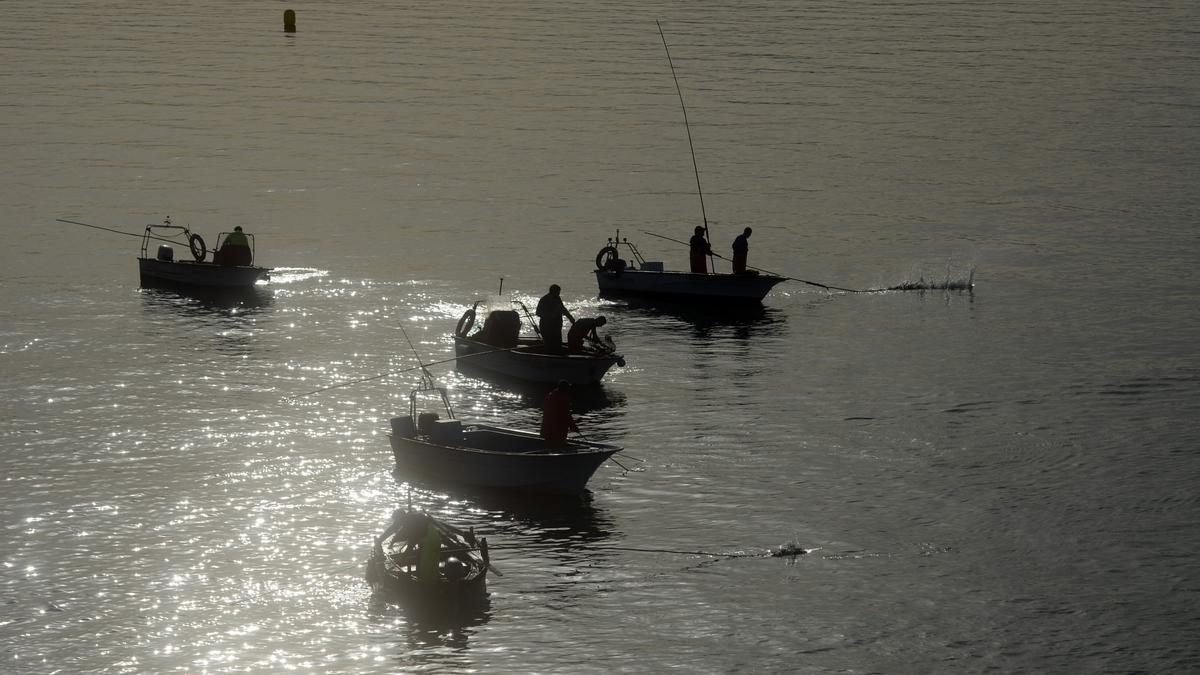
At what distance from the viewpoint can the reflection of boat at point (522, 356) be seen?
37.8 metres

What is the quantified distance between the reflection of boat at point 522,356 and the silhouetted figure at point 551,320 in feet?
0.70

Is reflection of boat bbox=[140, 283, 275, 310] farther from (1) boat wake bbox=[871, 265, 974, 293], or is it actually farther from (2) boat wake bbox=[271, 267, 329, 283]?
(1) boat wake bbox=[871, 265, 974, 293]

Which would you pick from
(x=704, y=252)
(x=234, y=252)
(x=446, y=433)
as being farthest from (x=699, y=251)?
(x=446, y=433)

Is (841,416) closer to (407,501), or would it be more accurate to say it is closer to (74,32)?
(407,501)

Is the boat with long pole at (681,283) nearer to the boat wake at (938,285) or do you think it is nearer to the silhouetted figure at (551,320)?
the boat wake at (938,285)

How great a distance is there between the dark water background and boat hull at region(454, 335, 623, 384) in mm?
844

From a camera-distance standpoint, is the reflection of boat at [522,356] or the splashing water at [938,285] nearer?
the reflection of boat at [522,356]

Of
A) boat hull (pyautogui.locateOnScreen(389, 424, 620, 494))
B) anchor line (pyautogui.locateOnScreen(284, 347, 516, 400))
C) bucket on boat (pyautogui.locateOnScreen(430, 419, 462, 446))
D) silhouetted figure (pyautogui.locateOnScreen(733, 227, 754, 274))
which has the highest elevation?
silhouetted figure (pyautogui.locateOnScreen(733, 227, 754, 274))

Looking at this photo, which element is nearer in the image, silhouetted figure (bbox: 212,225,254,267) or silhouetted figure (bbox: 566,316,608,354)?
silhouetted figure (bbox: 566,316,608,354)

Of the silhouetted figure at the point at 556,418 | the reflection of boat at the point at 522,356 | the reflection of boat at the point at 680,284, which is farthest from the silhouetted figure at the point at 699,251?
the silhouetted figure at the point at 556,418

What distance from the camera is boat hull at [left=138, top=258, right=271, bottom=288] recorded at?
48469mm

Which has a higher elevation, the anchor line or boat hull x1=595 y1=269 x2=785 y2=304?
boat hull x1=595 y1=269 x2=785 y2=304

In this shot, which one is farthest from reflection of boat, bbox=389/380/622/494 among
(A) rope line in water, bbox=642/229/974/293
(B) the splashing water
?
(B) the splashing water

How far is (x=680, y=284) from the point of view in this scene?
47.7m
